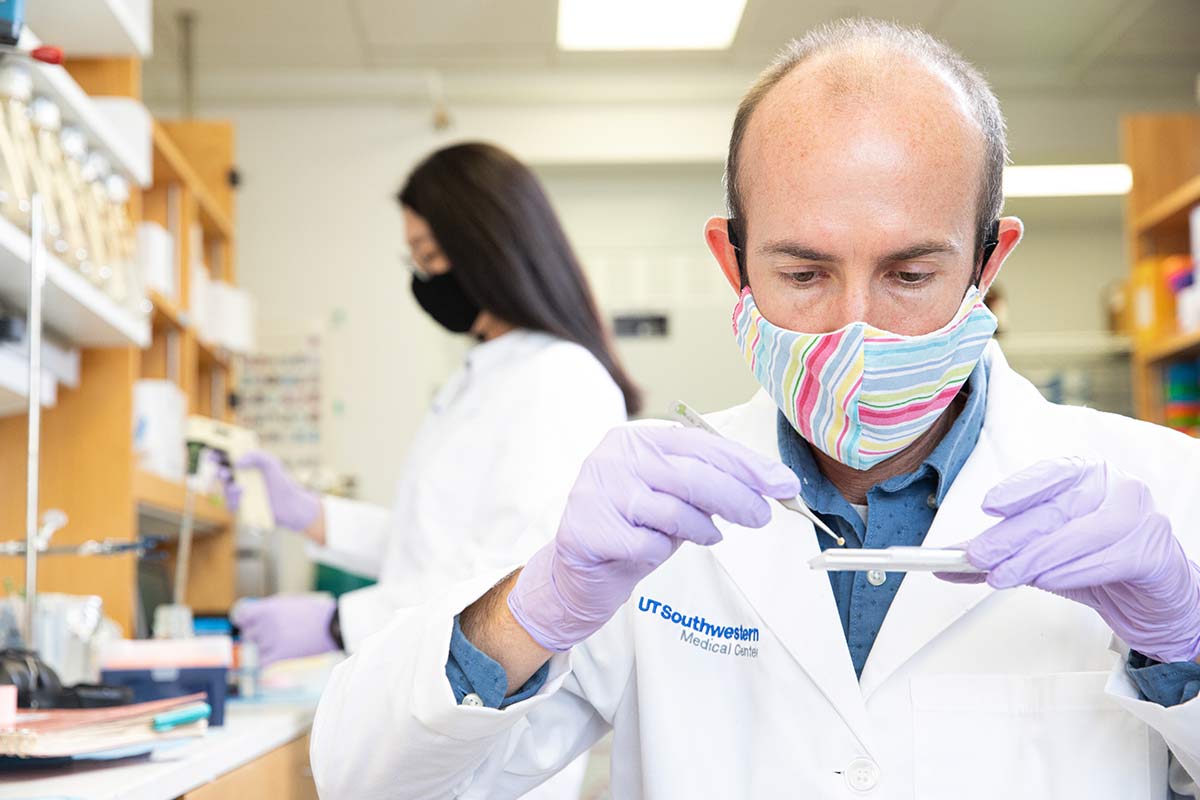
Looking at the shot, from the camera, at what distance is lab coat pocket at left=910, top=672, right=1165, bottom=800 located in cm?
104

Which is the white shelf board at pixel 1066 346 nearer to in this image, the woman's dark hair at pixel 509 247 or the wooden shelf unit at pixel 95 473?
the woman's dark hair at pixel 509 247

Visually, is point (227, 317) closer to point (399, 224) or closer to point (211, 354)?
point (211, 354)

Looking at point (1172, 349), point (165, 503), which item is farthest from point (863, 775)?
point (1172, 349)

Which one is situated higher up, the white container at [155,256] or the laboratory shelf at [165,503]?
the white container at [155,256]

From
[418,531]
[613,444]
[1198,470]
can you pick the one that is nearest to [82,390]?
[418,531]

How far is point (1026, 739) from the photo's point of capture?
1.06m

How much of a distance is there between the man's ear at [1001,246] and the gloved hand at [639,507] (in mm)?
313

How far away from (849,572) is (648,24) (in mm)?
3200

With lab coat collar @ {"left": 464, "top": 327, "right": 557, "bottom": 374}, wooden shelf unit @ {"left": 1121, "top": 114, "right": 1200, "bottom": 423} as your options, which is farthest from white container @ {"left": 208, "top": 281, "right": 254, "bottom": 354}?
wooden shelf unit @ {"left": 1121, "top": 114, "right": 1200, "bottom": 423}

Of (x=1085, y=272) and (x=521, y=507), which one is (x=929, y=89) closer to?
(x=521, y=507)

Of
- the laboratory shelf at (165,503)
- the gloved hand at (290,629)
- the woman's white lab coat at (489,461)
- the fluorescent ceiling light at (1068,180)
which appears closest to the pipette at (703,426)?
the woman's white lab coat at (489,461)

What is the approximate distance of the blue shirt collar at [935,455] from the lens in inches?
44.7

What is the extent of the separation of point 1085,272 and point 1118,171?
1.42 ft

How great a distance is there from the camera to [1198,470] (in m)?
1.11
